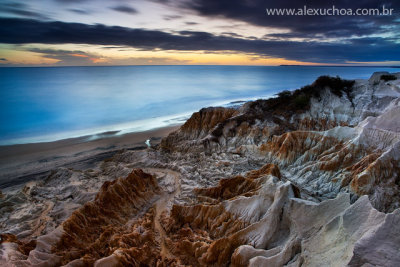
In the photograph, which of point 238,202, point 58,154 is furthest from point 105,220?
point 58,154

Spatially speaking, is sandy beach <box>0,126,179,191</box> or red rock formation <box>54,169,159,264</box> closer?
red rock formation <box>54,169,159,264</box>

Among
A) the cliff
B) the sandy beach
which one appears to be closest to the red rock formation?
the cliff

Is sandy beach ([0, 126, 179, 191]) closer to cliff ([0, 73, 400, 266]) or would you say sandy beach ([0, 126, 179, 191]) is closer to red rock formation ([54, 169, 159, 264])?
cliff ([0, 73, 400, 266])

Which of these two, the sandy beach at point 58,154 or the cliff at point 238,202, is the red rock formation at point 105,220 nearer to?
the cliff at point 238,202

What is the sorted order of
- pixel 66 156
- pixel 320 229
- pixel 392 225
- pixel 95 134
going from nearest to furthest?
pixel 392 225, pixel 320 229, pixel 66 156, pixel 95 134

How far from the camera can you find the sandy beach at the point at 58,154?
88.9 feet

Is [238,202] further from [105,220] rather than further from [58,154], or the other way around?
[58,154]

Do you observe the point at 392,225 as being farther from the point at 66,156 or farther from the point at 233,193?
the point at 66,156

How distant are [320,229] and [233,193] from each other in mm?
7517

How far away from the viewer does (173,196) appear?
21453 mm

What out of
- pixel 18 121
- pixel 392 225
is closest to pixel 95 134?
pixel 18 121

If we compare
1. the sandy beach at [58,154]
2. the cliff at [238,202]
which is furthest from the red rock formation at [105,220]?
the sandy beach at [58,154]

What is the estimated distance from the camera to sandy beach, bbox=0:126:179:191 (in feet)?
88.9

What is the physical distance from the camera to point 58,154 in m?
32.7
